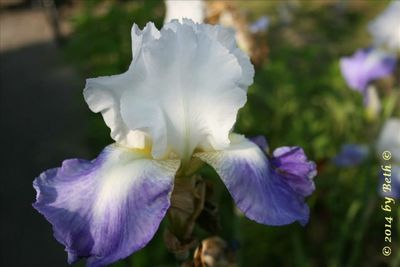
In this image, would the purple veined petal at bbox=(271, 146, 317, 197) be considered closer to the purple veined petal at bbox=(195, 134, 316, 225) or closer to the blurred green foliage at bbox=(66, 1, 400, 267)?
the purple veined petal at bbox=(195, 134, 316, 225)

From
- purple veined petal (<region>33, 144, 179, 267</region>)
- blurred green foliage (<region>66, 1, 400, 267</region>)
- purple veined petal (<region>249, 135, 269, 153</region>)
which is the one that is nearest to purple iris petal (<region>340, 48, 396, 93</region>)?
blurred green foliage (<region>66, 1, 400, 267</region>)

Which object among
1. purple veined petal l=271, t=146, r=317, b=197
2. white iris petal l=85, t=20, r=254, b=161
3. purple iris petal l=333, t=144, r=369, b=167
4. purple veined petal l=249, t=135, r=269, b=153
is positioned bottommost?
purple iris petal l=333, t=144, r=369, b=167

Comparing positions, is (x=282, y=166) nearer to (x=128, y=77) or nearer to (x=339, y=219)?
(x=128, y=77)

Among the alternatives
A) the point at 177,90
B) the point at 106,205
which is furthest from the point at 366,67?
the point at 106,205

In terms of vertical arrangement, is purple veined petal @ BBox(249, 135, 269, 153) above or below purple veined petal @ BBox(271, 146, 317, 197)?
above

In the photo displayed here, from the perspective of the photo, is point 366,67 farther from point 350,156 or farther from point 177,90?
point 177,90

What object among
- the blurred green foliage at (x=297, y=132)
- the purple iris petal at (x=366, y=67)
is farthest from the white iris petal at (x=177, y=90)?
the purple iris petal at (x=366, y=67)
